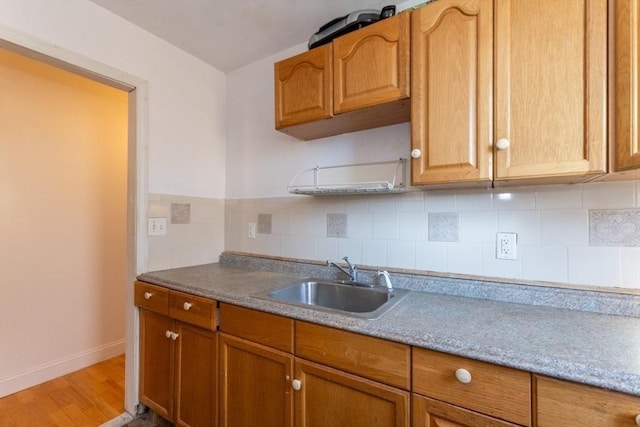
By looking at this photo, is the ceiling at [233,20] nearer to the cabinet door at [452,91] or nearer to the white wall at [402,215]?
the white wall at [402,215]

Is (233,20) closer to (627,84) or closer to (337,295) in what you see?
(337,295)

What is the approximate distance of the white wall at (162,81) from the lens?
1.47m

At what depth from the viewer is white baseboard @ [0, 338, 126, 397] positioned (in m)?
2.01

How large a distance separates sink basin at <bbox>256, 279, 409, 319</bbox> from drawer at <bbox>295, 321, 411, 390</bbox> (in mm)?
252

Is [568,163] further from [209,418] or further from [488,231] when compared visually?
[209,418]

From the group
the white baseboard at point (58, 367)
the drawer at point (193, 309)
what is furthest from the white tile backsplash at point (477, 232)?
the white baseboard at point (58, 367)

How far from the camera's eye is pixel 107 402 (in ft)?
6.35

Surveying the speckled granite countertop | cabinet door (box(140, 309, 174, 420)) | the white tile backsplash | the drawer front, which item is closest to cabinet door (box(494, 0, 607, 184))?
the white tile backsplash

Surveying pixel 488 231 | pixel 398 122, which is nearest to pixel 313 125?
pixel 398 122

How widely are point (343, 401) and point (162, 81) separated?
2.10m

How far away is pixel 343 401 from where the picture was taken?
1058 mm

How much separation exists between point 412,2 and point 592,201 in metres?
1.26

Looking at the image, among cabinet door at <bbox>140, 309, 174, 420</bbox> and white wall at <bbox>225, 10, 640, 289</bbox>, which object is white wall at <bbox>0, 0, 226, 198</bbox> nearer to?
white wall at <bbox>225, 10, 640, 289</bbox>

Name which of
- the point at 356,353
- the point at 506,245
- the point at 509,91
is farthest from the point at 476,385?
the point at 509,91
